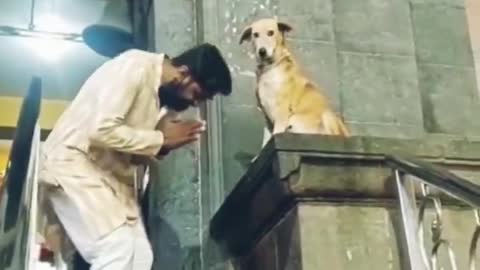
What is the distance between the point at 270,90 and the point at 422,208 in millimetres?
936

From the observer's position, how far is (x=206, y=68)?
3.33 meters

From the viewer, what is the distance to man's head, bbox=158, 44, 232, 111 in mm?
3312

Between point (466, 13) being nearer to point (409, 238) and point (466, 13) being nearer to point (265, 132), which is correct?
point (265, 132)

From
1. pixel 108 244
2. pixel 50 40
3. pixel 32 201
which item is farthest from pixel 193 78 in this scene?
pixel 50 40

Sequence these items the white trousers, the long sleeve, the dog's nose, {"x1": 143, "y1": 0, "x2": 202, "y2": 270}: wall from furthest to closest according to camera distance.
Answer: {"x1": 143, "y1": 0, "x2": 202, "y2": 270}: wall < the dog's nose < the long sleeve < the white trousers

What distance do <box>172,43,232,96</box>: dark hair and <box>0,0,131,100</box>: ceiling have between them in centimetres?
142

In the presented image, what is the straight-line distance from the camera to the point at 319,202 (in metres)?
2.84

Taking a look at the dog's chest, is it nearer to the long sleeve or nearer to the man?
the man

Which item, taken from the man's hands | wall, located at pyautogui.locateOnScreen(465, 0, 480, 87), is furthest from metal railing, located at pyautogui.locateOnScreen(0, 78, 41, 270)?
wall, located at pyautogui.locateOnScreen(465, 0, 480, 87)

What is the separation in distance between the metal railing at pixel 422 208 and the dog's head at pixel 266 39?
0.85m

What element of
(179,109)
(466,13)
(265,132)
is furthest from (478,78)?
(179,109)

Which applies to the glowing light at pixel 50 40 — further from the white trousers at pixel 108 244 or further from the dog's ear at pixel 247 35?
the white trousers at pixel 108 244

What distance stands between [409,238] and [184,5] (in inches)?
70.9

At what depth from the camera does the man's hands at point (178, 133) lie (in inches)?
125
